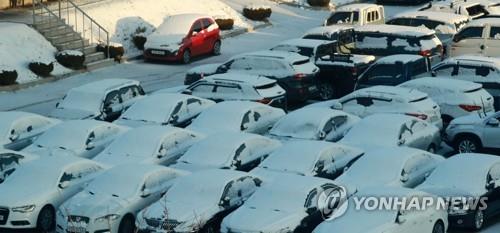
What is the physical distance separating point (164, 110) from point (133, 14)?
1472 cm

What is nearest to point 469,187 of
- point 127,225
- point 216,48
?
point 127,225

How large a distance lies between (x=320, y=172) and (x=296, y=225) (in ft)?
9.62

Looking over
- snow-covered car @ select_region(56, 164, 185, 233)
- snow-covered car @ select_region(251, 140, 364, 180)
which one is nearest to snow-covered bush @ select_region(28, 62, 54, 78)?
snow-covered car @ select_region(56, 164, 185, 233)

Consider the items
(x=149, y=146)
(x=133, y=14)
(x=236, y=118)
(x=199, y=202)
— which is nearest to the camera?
(x=199, y=202)

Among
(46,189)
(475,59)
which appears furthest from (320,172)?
(475,59)

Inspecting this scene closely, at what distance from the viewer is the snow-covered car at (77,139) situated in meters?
22.7

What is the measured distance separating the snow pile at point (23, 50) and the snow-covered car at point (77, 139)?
30.4 ft

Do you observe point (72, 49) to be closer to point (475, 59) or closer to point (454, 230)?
point (475, 59)

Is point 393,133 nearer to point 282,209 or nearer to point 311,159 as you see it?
point 311,159

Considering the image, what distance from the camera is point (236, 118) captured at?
959 inches

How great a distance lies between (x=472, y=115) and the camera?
2466 cm

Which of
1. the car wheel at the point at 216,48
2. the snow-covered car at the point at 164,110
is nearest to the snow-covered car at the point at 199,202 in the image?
the snow-covered car at the point at 164,110

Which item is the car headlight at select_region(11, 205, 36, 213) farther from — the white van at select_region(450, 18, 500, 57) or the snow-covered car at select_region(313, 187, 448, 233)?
the white van at select_region(450, 18, 500, 57)

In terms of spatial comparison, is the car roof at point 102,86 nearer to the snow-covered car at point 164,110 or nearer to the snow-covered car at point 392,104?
the snow-covered car at point 164,110
